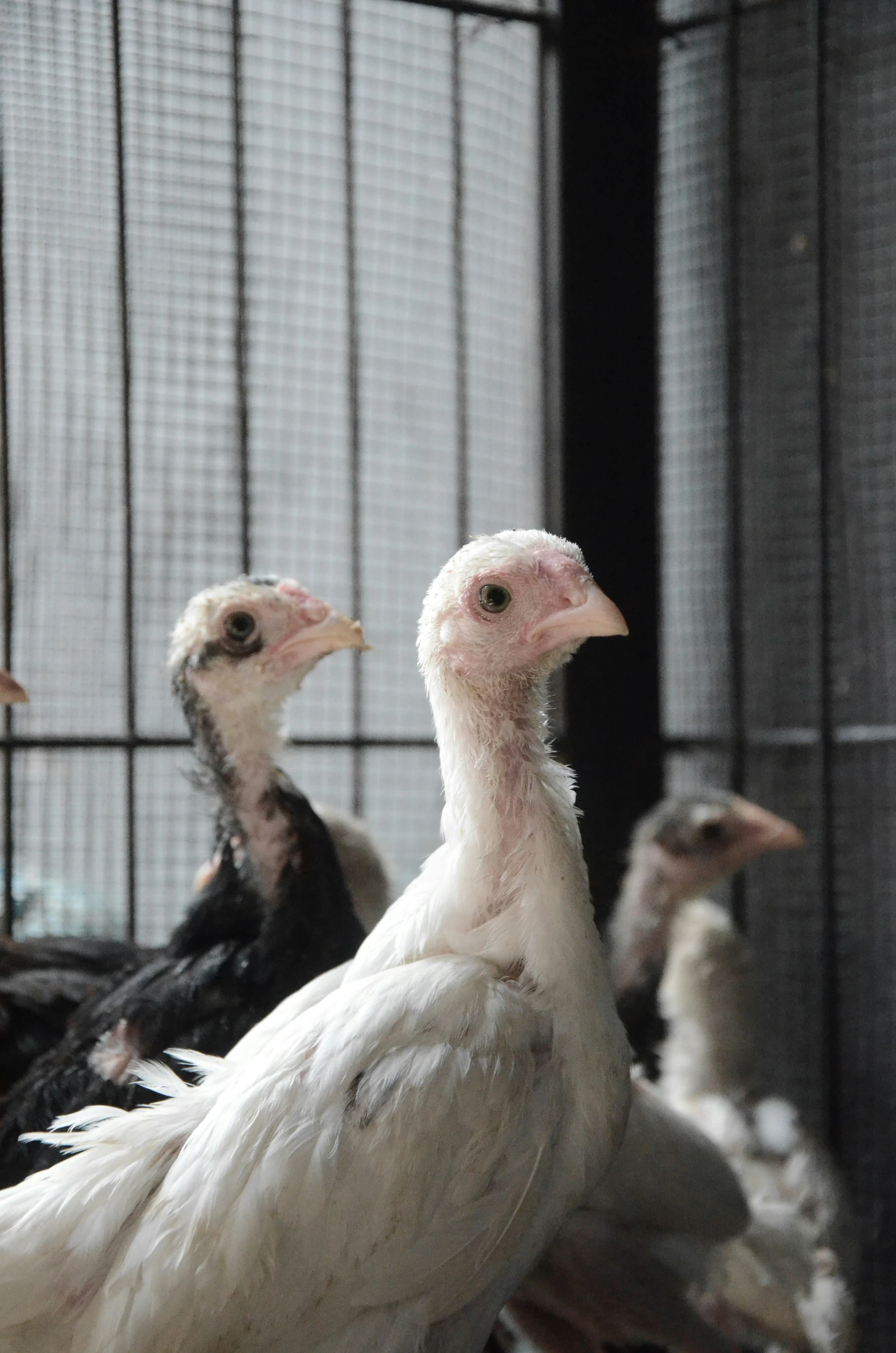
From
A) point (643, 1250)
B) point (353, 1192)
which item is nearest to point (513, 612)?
point (353, 1192)

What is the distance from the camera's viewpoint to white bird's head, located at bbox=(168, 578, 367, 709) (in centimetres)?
173

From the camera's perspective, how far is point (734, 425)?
8.56 ft

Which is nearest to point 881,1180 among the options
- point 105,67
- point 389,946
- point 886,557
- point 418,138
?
point 886,557

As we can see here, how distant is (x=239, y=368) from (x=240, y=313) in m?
0.10

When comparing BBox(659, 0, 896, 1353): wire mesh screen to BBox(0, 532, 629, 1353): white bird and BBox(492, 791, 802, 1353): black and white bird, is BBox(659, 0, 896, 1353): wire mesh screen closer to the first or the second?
BBox(492, 791, 802, 1353): black and white bird

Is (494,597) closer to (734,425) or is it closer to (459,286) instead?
(459,286)

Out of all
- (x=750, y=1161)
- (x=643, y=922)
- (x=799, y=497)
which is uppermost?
(x=799, y=497)

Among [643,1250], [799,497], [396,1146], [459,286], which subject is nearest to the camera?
[396,1146]

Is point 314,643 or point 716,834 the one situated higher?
point 314,643

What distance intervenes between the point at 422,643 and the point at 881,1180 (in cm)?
194

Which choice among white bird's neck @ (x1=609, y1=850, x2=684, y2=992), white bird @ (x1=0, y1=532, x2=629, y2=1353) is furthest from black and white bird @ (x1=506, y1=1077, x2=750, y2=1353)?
white bird's neck @ (x1=609, y1=850, x2=684, y2=992)

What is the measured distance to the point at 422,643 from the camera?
1.40 m

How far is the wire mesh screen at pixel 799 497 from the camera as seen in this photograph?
102 inches

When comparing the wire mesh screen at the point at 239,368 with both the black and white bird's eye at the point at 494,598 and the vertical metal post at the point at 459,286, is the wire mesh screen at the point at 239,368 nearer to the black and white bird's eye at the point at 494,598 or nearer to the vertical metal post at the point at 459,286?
the vertical metal post at the point at 459,286
